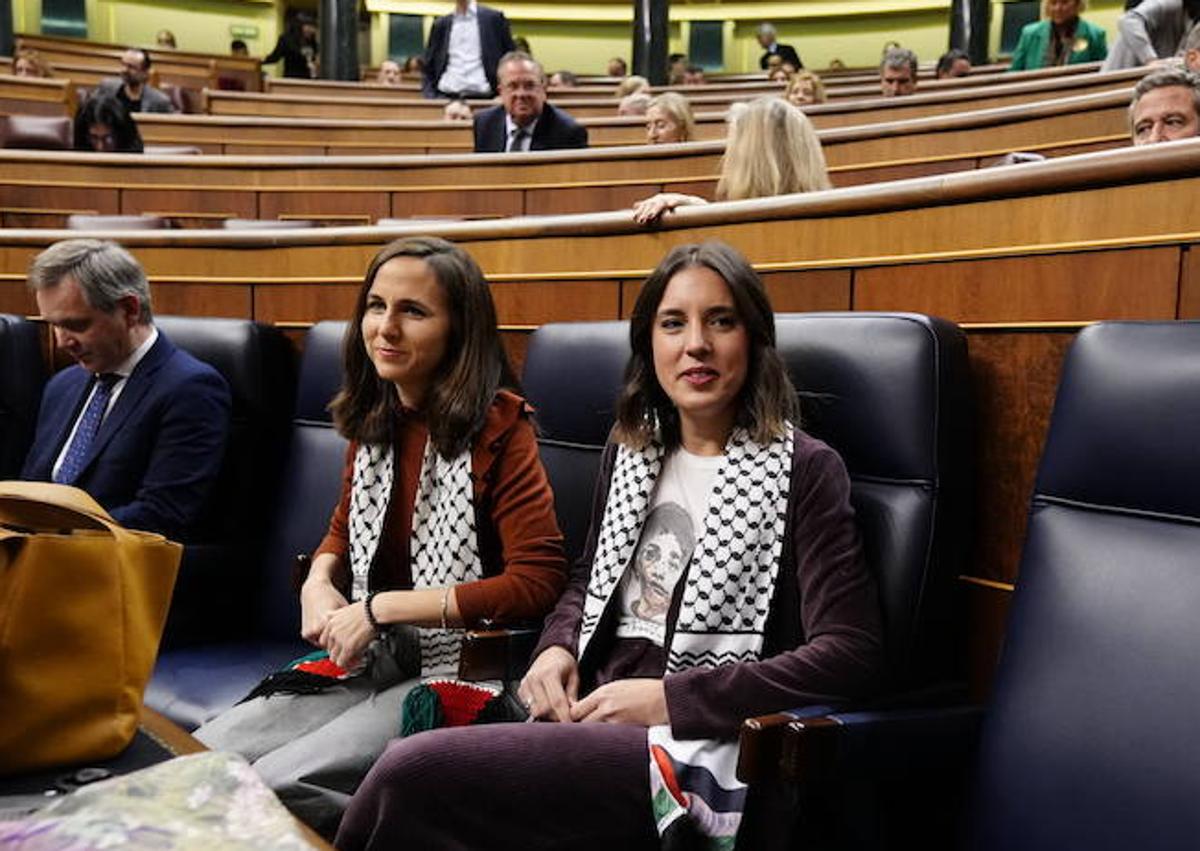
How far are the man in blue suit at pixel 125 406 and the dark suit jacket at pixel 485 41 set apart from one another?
5.94 feet

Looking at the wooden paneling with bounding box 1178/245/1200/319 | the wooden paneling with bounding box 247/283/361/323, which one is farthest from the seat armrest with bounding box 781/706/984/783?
the wooden paneling with bounding box 247/283/361/323

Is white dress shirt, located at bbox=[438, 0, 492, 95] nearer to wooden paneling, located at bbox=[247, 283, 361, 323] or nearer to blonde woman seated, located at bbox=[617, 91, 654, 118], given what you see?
blonde woman seated, located at bbox=[617, 91, 654, 118]

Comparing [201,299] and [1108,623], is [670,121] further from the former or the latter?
[1108,623]

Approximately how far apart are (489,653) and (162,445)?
382 millimetres

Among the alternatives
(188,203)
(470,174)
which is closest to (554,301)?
(470,174)

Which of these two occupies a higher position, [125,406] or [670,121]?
[670,121]

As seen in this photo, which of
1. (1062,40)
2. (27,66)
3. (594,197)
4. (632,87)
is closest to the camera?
(594,197)

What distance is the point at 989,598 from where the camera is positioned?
0.56 m

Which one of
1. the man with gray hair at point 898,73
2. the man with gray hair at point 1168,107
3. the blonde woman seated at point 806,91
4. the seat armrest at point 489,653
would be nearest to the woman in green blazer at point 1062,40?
the man with gray hair at point 898,73

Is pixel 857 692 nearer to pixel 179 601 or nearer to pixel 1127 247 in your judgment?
pixel 1127 247

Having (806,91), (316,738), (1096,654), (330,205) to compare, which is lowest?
(316,738)

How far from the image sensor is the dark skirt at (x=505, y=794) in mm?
454

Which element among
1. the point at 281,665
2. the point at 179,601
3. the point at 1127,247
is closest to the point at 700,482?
the point at 1127,247

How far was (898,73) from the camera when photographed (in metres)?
2.09
